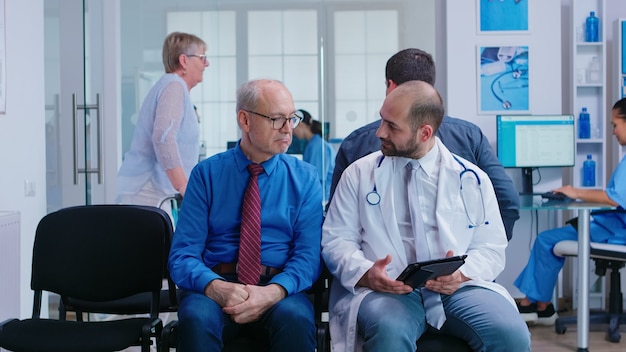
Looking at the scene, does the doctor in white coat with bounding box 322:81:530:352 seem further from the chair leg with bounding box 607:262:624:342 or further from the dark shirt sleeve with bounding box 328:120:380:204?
the chair leg with bounding box 607:262:624:342

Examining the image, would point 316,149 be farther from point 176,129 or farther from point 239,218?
point 239,218

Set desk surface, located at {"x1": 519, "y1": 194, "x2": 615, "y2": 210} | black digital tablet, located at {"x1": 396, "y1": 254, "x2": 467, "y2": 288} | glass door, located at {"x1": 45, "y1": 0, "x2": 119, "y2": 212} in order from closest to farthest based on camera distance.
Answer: black digital tablet, located at {"x1": 396, "y1": 254, "x2": 467, "y2": 288}, glass door, located at {"x1": 45, "y1": 0, "x2": 119, "y2": 212}, desk surface, located at {"x1": 519, "y1": 194, "x2": 615, "y2": 210}

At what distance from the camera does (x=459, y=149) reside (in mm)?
3166

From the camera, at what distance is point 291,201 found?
286 centimetres

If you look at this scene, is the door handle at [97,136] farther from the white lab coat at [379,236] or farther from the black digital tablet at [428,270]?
the black digital tablet at [428,270]

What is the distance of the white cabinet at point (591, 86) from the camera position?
5801mm

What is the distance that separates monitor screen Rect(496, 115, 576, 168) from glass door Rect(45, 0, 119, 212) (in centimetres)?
257

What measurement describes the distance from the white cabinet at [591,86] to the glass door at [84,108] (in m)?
3.18

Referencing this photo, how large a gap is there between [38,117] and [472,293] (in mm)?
2513

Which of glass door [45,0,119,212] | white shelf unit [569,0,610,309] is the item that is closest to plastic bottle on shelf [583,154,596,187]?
white shelf unit [569,0,610,309]

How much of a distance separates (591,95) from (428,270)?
12.9 ft

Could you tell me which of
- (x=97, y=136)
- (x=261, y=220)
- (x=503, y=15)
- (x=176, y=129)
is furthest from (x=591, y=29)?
(x=261, y=220)

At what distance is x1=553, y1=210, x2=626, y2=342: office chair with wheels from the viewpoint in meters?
4.57

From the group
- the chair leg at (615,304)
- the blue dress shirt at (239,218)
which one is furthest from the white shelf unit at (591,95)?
the blue dress shirt at (239,218)
